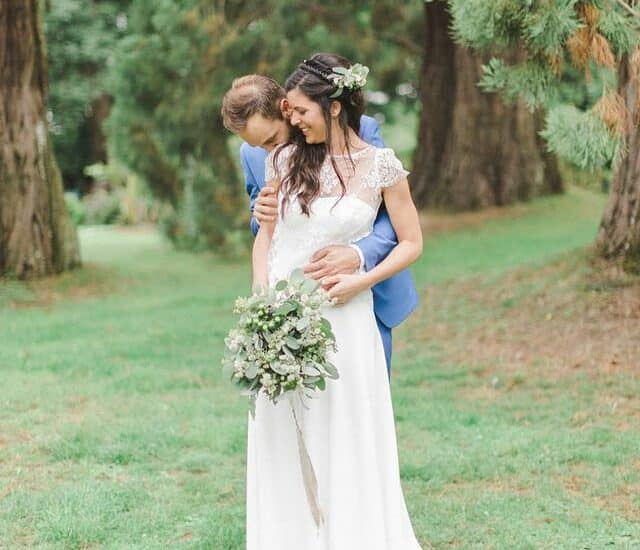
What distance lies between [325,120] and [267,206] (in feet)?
1.13

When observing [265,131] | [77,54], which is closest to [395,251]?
[265,131]

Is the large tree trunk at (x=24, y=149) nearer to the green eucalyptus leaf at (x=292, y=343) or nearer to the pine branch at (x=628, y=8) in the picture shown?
the pine branch at (x=628, y=8)

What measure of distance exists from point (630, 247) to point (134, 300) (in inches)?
194

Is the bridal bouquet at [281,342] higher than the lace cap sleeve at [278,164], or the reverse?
the lace cap sleeve at [278,164]

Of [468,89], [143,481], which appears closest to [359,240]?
[143,481]

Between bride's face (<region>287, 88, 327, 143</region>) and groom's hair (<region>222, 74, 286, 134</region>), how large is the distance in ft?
0.84

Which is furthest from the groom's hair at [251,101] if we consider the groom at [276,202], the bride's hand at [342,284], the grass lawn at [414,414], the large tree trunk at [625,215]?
the large tree trunk at [625,215]

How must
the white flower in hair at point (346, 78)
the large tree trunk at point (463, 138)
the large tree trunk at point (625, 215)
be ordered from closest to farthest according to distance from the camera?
1. the white flower in hair at point (346, 78)
2. the large tree trunk at point (625, 215)
3. the large tree trunk at point (463, 138)

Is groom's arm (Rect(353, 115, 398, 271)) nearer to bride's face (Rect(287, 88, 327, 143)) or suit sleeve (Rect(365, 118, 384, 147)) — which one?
suit sleeve (Rect(365, 118, 384, 147))

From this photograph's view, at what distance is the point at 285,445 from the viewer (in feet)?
10.9

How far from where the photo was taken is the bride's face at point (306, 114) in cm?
317

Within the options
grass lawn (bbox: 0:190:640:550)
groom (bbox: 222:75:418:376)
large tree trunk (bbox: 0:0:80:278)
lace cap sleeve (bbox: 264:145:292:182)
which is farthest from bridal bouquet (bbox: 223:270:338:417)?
large tree trunk (bbox: 0:0:80:278)

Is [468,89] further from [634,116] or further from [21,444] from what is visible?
[21,444]

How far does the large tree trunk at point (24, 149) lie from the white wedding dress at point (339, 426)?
24.2ft
